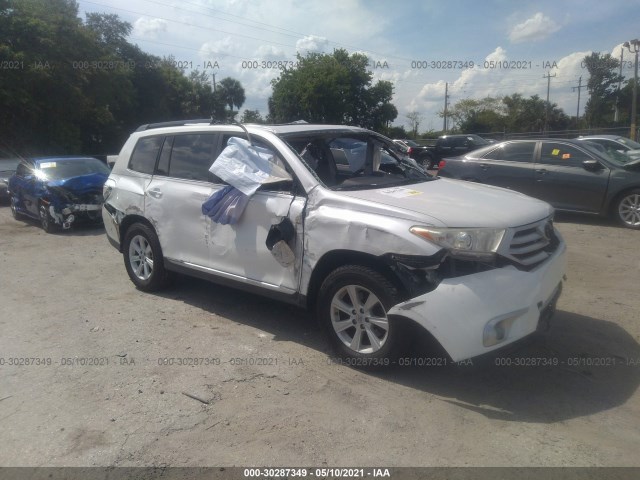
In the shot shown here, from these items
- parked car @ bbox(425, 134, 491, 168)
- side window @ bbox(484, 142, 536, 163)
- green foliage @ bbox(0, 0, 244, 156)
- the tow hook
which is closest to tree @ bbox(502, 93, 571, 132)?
parked car @ bbox(425, 134, 491, 168)

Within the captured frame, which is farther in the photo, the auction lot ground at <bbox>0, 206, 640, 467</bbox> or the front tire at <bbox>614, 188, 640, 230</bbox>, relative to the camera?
the front tire at <bbox>614, 188, 640, 230</bbox>

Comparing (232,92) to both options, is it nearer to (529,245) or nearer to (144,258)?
(144,258)

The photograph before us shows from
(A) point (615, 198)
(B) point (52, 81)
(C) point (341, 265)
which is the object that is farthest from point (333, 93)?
(C) point (341, 265)

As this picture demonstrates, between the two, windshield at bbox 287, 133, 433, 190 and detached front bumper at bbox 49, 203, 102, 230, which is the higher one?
windshield at bbox 287, 133, 433, 190

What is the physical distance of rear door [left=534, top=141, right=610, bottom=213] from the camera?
9578 mm

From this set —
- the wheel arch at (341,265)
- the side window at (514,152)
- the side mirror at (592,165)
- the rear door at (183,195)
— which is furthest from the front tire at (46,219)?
the side mirror at (592,165)

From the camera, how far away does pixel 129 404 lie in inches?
154

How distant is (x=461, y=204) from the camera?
4.17 metres

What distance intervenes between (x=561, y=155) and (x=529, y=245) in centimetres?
692

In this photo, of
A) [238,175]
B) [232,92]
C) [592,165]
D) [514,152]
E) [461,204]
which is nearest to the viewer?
[461,204]

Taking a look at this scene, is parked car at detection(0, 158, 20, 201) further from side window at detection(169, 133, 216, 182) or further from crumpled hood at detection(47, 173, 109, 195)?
side window at detection(169, 133, 216, 182)

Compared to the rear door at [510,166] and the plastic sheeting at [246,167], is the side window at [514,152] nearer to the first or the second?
the rear door at [510,166]

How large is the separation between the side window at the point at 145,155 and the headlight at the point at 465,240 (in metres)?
3.53

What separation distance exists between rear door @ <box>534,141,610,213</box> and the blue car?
8.66 meters
